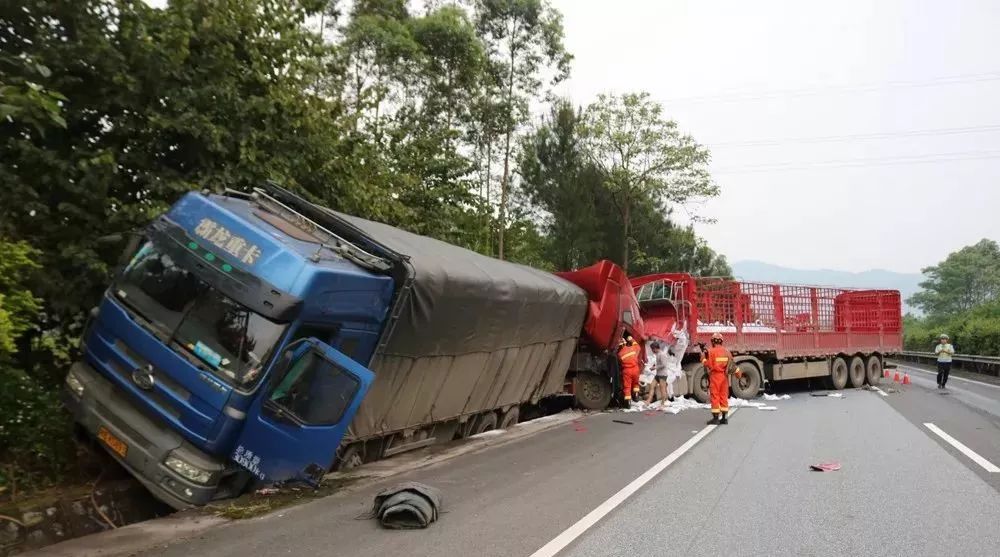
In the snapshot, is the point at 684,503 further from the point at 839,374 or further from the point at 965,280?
the point at 965,280

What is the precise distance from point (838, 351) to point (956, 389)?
145 inches

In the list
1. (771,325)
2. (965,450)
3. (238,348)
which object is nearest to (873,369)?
(771,325)

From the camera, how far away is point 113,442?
5.58m

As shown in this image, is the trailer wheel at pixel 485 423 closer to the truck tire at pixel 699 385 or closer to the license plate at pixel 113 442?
the license plate at pixel 113 442

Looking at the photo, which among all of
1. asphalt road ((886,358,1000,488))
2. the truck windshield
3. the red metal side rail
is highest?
the red metal side rail

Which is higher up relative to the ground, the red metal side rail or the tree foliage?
the tree foliage

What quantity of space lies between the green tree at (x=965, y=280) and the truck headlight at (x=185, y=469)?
77600mm

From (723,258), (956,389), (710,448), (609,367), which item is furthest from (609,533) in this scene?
(723,258)

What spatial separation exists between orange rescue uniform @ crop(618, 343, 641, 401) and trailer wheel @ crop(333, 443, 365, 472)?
699 centimetres

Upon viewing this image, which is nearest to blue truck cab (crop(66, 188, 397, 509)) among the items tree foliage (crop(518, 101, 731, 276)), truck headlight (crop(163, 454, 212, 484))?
truck headlight (crop(163, 454, 212, 484))

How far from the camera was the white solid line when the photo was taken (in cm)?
758

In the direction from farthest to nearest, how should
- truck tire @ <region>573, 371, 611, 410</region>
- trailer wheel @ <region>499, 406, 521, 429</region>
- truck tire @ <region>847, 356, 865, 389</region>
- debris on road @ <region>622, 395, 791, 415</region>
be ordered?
truck tire @ <region>847, 356, 865, 389</region> < truck tire @ <region>573, 371, 611, 410</region> < debris on road @ <region>622, 395, 791, 415</region> < trailer wheel @ <region>499, 406, 521, 429</region>

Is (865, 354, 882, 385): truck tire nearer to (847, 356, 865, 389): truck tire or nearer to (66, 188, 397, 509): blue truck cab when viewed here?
(847, 356, 865, 389): truck tire

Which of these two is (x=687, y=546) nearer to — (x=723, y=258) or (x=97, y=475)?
(x=97, y=475)
